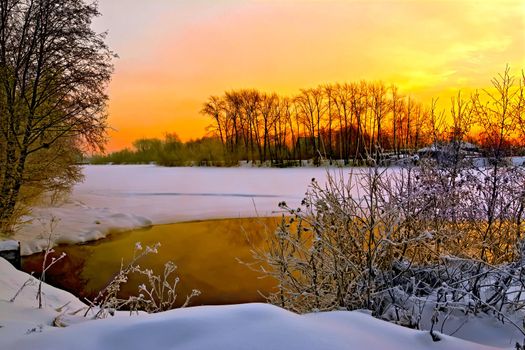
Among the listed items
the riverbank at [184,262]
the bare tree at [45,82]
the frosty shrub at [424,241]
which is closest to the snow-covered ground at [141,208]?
the riverbank at [184,262]

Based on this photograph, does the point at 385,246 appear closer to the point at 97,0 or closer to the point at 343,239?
the point at 343,239

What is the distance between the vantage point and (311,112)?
4994 centimetres

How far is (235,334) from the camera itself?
2.12 meters

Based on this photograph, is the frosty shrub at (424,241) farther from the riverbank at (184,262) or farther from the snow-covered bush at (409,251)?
the riverbank at (184,262)

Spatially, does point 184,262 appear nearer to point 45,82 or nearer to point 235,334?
point 235,334

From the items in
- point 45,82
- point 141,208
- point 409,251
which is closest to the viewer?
point 409,251

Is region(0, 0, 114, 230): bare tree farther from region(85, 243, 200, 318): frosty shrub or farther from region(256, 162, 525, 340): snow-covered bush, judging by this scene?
region(256, 162, 525, 340): snow-covered bush

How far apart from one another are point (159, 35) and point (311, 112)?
35.4 m

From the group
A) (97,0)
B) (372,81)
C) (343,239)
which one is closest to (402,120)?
(343,239)

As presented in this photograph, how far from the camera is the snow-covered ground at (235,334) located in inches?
81.4

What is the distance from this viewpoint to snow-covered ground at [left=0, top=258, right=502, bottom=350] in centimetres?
207

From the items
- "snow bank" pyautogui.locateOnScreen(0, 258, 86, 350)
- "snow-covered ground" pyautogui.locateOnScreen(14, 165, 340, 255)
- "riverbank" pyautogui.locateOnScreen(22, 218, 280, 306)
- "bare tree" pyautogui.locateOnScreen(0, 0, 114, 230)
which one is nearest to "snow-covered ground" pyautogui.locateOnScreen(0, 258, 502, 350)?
"snow bank" pyautogui.locateOnScreen(0, 258, 86, 350)

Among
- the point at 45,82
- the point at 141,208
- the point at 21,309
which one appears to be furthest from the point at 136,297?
the point at 141,208

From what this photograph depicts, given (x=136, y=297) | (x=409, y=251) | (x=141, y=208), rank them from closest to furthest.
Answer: (x=136, y=297), (x=409, y=251), (x=141, y=208)
